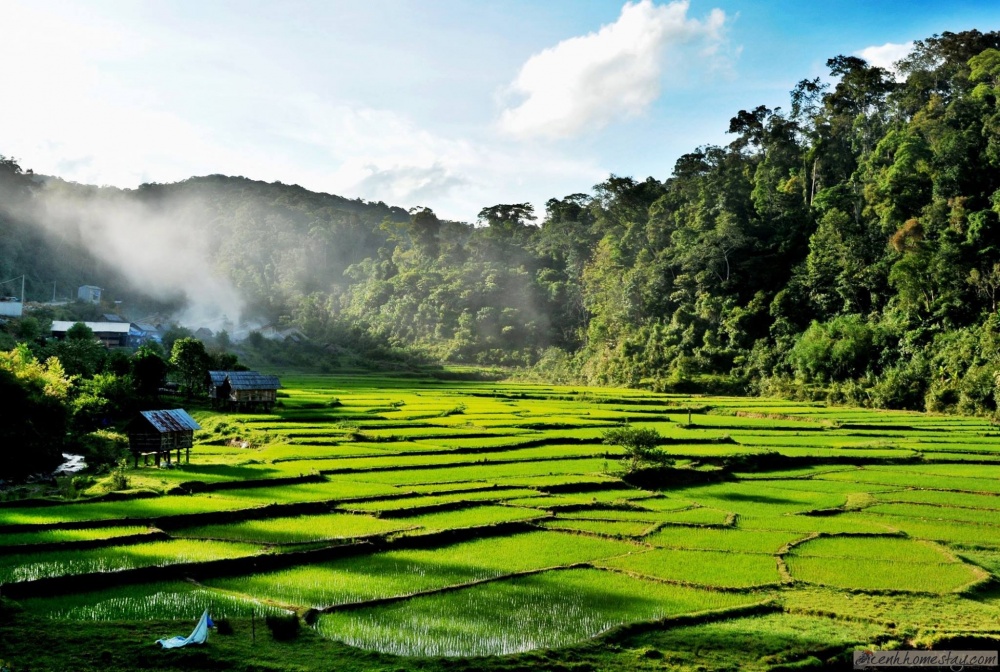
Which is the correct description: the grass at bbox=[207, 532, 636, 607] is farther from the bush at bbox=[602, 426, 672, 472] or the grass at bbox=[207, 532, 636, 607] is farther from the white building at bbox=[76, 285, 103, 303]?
the white building at bbox=[76, 285, 103, 303]

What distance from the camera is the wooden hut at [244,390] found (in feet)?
134

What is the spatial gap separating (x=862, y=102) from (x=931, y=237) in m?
25.5

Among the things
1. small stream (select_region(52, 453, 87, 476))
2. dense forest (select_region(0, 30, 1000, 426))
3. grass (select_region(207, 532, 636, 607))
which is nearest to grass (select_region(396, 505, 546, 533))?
grass (select_region(207, 532, 636, 607))

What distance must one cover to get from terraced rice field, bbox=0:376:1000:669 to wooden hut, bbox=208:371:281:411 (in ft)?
25.4

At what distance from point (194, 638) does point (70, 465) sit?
867 inches

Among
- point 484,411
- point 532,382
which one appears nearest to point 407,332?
point 532,382

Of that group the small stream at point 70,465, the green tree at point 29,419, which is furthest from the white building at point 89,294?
the green tree at point 29,419

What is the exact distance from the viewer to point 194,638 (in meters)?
10.7

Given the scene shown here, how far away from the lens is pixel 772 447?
3189 centimetres

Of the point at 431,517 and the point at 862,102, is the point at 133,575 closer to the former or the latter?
the point at 431,517

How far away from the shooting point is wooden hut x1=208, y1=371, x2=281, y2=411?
40.9 metres

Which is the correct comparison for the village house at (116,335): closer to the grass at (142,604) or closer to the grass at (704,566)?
the grass at (142,604)

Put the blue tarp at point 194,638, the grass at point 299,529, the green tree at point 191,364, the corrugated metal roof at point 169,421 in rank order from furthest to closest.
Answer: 1. the green tree at point 191,364
2. the corrugated metal roof at point 169,421
3. the grass at point 299,529
4. the blue tarp at point 194,638

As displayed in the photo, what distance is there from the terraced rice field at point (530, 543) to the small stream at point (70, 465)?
4506mm
